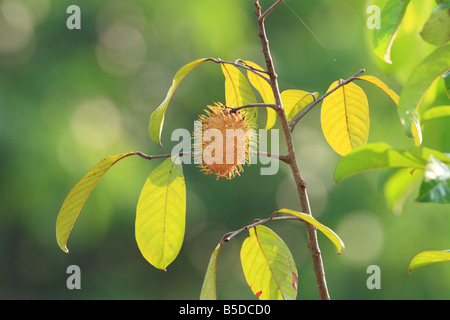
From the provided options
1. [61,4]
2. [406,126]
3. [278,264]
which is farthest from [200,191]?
[406,126]

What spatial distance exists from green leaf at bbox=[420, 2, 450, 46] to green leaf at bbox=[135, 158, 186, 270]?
1.24ft

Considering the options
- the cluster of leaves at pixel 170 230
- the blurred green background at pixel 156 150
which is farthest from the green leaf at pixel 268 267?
the blurred green background at pixel 156 150

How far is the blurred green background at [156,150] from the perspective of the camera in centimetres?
308

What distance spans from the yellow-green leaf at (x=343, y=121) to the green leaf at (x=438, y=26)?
1.06ft

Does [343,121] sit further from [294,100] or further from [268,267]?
[268,267]

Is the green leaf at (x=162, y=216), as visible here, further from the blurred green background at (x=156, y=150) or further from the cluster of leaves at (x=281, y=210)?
the blurred green background at (x=156, y=150)

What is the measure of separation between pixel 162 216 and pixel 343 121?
34 centimetres

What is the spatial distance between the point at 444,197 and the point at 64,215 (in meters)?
0.51

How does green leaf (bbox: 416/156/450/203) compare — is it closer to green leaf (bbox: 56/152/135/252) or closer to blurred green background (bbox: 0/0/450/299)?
green leaf (bbox: 56/152/135/252)

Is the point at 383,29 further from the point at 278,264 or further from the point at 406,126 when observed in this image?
the point at 278,264

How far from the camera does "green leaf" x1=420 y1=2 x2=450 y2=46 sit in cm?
44

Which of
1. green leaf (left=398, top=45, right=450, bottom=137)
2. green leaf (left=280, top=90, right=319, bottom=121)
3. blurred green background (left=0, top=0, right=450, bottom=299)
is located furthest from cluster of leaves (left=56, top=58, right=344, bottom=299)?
blurred green background (left=0, top=0, right=450, bottom=299)

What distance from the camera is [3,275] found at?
3.79 m

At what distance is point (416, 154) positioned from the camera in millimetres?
457
